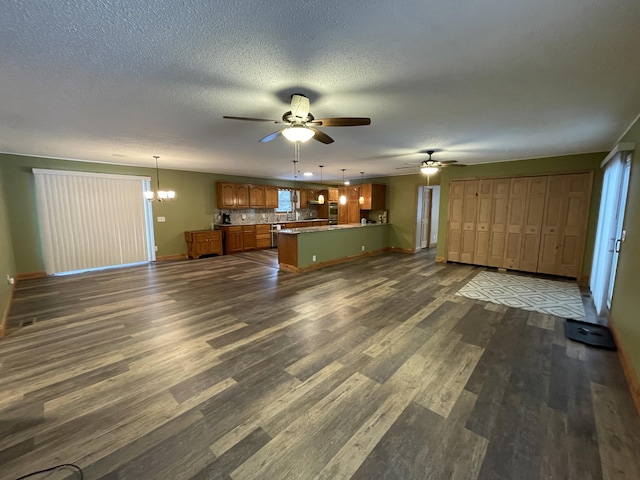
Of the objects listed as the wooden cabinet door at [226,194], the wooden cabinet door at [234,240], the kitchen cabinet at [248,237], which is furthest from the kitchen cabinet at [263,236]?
the wooden cabinet door at [226,194]

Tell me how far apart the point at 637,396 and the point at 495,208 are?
480cm

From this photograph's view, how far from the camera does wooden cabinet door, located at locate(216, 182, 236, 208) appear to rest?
7762 mm

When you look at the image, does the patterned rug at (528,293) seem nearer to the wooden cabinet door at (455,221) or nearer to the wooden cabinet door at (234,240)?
the wooden cabinet door at (455,221)

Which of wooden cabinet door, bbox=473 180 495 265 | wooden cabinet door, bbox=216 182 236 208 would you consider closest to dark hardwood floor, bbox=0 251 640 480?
wooden cabinet door, bbox=473 180 495 265

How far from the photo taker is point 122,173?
247 inches

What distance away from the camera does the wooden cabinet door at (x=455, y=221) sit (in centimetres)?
654

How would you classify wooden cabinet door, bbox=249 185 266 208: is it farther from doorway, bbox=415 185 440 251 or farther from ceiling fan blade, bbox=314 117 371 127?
ceiling fan blade, bbox=314 117 371 127

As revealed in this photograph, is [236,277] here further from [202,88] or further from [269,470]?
[269,470]

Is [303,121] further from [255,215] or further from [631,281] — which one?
[255,215]

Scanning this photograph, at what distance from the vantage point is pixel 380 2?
4.34 ft

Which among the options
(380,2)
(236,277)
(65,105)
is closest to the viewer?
(380,2)

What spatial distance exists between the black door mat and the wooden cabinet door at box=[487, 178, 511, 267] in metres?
2.99

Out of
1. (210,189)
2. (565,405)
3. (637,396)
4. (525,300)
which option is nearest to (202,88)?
(565,405)

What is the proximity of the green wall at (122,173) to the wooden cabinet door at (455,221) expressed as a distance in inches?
222
